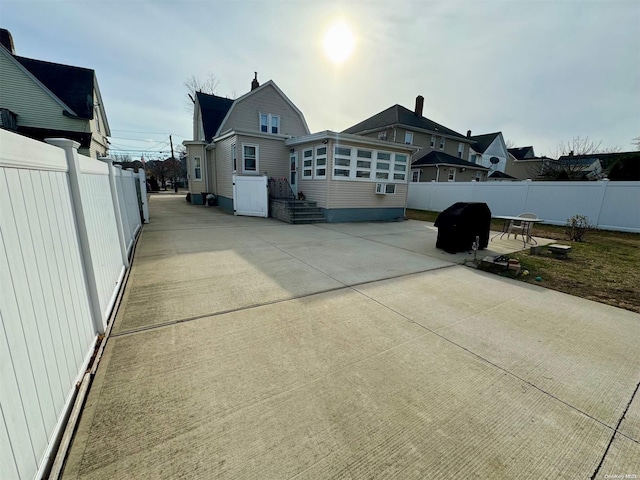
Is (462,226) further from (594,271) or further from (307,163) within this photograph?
(307,163)

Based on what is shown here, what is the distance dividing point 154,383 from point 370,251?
16.6ft

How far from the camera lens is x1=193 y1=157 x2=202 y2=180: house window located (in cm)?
1642

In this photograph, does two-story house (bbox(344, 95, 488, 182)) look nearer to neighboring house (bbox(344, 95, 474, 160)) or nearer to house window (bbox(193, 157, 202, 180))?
neighboring house (bbox(344, 95, 474, 160))

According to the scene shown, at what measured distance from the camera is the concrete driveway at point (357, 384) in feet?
4.95

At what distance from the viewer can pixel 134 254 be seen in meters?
5.45

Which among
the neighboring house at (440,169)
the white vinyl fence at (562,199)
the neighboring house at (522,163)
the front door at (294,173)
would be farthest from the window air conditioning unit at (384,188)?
the neighboring house at (522,163)

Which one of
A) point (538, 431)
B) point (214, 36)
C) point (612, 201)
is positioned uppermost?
point (214, 36)

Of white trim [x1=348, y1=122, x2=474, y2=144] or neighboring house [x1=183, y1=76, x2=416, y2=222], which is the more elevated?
white trim [x1=348, y1=122, x2=474, y2=144]

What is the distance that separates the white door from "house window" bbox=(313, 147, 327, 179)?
2.28m

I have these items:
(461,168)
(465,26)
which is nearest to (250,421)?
(465,26)

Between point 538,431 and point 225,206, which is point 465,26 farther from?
point 225,206

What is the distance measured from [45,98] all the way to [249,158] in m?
12.1

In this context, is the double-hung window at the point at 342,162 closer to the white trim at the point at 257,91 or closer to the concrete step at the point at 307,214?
the concrete step at the point at 307,214

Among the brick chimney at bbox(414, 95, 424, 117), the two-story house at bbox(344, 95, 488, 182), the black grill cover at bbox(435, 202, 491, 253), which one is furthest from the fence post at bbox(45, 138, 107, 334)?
the brick chimney at bbox(414, 95, 424, 117)
